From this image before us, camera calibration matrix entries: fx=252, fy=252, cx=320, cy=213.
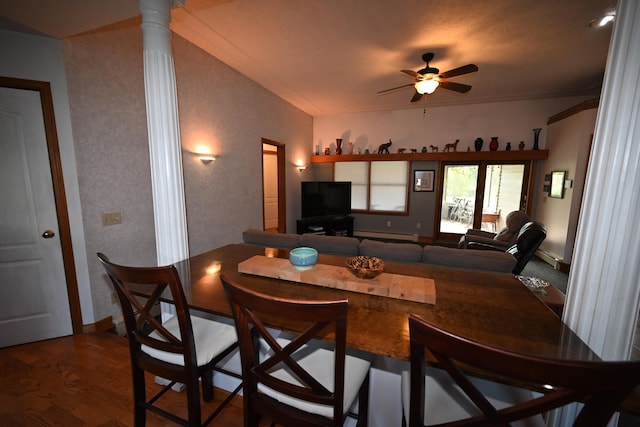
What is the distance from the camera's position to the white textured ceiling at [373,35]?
1.92 meters

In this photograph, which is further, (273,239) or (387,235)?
(387,235)

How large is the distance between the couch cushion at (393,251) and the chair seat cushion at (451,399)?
1.09m

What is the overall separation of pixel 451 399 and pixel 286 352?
66cm

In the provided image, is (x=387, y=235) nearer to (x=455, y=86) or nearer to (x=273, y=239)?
(x=455, y=86)

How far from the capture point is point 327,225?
554 centimetres

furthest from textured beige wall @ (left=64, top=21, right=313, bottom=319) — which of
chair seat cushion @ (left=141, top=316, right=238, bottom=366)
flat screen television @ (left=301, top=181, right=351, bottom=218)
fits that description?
flat screen television @ (left=301, top=181, right=351, bottom=218)

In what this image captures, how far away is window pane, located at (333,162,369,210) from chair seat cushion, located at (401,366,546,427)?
552 cm

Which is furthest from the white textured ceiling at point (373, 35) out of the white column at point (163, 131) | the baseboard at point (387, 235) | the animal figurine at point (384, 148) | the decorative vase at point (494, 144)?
the baseboard at point (387, 235)

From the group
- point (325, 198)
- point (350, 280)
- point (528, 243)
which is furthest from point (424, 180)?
point (350, 280)

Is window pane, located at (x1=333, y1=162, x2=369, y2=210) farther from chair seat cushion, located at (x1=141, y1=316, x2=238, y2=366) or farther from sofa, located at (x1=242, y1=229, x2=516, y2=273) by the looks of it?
chair seat cushion, located at (x1=141, y1=316, x2=238, y2=366)

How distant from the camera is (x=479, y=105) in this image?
17.5ft

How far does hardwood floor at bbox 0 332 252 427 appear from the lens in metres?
1.53

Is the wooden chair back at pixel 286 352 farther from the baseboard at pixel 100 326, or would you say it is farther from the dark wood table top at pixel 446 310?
the baseboard at pixel 100 326

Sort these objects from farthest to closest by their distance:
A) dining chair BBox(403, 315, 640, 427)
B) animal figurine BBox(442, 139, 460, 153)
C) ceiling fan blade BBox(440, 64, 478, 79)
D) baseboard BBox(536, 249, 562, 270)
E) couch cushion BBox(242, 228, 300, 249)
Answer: animal figurine BBox(442, 139, 460, 153), baseboard BBox(536, 249, 562, 270), ceiling fan blade BBox(440, 64, 478, 79), couch cushion BBox(242, 228, 300, 249), dining chair BBox(403, 315, 640, 427)
